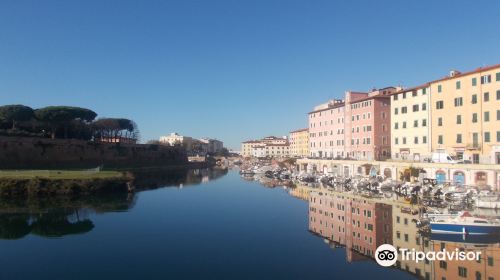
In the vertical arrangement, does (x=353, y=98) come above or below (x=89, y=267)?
above

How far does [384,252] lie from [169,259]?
9701mm

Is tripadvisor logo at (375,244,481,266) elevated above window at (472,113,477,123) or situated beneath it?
situated beneath

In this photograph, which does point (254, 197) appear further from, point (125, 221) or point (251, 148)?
point (251, 148)

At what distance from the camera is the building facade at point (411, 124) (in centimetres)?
4672

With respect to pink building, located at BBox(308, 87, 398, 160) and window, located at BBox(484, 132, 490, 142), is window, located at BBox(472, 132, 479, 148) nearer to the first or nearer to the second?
window, located at BBox(484, 132, 490, 142)

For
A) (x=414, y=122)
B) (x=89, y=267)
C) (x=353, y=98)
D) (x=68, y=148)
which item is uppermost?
(x=353, y=98)

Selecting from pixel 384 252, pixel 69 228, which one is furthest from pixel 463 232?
pixel 69 228

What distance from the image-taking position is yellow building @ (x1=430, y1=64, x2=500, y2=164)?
→ 123ft

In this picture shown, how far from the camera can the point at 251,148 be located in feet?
597

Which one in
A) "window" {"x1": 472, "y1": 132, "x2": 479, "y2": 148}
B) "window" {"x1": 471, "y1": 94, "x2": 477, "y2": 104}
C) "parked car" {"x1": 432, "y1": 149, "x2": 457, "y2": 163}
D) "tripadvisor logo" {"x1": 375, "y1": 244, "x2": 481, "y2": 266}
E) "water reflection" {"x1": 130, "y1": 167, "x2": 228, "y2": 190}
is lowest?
"tripadvisor logo" {"x1": 375, "y1": 244, "x2": 481, "y2": 266}

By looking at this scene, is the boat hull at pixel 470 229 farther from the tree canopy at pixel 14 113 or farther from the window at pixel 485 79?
Result: the tree canopy at pixel 14 113

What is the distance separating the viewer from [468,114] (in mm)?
40344

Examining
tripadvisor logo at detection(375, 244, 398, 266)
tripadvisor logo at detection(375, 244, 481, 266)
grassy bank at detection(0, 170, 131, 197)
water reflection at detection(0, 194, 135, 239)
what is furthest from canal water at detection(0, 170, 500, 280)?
grassy bank at detection(0, 170, 131, 197)

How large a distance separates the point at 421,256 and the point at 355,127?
45.9 m
